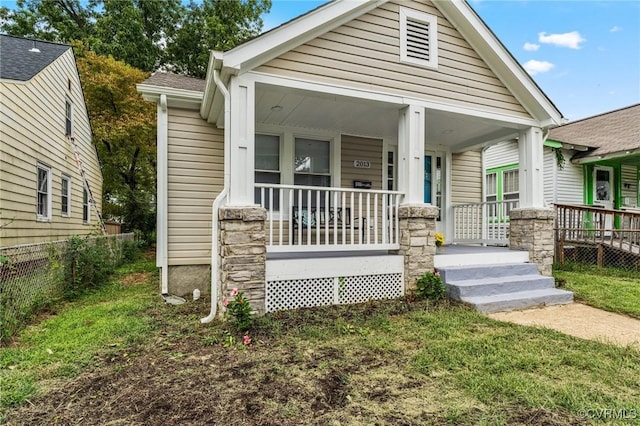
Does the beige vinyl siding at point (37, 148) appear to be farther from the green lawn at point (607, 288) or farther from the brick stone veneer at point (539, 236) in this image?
the green lawn at point (607, 288)

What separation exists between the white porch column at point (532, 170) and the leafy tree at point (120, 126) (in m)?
13.1

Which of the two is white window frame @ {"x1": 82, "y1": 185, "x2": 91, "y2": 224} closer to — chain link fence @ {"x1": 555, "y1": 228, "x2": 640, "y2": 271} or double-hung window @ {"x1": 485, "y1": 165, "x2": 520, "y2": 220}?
double-hung window @ {"x1": 485, "y1": 165, "x2": 520, "y2": 220}

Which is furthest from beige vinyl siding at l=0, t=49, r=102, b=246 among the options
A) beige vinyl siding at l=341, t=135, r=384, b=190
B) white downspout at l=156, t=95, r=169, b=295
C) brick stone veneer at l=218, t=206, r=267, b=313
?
beige vinyl siding at l=341, t=135, r=384, b=190

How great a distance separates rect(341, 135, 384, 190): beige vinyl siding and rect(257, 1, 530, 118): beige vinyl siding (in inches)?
79.2

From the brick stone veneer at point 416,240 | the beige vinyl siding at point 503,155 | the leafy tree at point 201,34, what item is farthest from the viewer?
the leafy tree at point 201,34

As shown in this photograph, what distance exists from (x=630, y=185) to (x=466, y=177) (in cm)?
723

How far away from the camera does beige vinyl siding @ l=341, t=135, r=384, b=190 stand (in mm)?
6906

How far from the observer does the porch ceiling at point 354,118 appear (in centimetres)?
504

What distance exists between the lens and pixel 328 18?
452 cm

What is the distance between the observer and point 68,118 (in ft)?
32.6

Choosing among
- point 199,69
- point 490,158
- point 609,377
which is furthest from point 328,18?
point 199,69

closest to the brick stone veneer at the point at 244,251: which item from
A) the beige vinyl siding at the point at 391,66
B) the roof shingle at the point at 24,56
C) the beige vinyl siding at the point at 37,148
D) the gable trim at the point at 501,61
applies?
the beige vinyl siding at the point at 391,66

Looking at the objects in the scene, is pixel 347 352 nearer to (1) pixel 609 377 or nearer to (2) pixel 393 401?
(2) pixel 393 401
